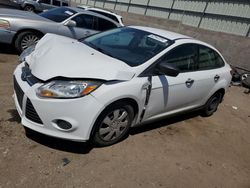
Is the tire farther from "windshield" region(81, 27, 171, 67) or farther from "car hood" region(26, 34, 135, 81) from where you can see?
"car hood" region(26, 34, 135, 81)

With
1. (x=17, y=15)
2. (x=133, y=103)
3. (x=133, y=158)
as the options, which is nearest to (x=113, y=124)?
(x=133, y=103)

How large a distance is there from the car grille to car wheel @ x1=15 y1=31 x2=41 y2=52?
4.10 meters

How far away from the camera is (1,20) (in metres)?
6.55

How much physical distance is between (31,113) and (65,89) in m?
0.51

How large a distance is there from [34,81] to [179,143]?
2.43 meters

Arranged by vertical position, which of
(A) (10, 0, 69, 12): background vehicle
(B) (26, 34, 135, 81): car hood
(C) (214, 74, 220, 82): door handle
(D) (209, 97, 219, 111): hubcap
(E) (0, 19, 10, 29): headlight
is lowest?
(A) (10, 0, 69, 12): background vehicle

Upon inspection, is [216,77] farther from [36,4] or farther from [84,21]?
[36,4]

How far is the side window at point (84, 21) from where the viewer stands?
7.80m

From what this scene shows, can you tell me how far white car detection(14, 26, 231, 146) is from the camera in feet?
10.6

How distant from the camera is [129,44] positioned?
4387 mm

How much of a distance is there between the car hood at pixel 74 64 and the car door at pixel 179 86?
0.59 metres

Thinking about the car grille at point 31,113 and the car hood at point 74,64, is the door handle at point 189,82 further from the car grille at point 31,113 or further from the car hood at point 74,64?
the car grille at point 31,113

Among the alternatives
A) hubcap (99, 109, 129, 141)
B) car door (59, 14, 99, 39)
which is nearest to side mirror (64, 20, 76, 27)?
car door (59, 14, 99, 39)

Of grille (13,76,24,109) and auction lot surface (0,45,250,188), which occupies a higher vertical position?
grille (13,76,24,109)
